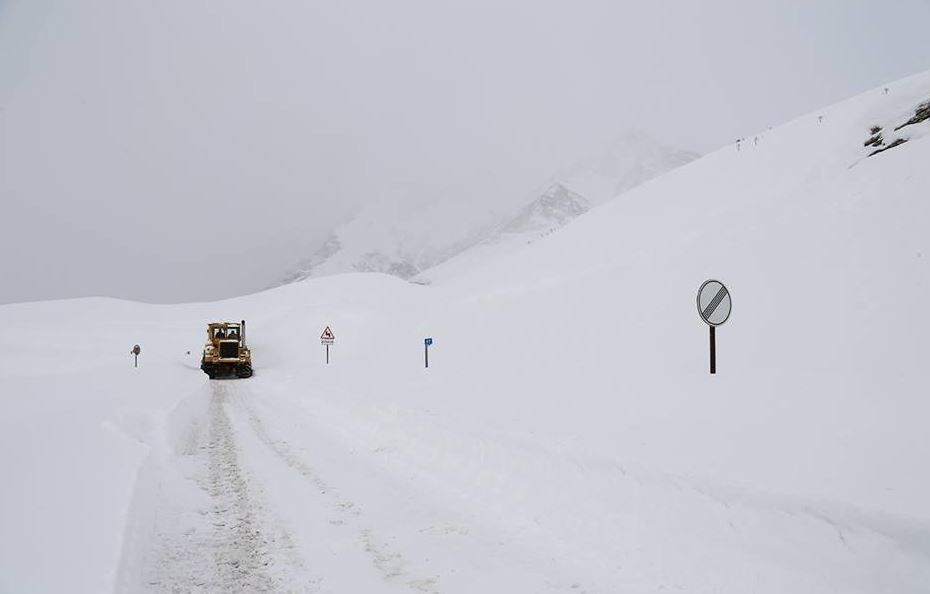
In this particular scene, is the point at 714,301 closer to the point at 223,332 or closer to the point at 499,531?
the point at 499,531

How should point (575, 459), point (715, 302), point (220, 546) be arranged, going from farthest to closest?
point (715, 302)
point (575, 459)
point (220, 546)

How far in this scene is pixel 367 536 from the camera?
527 centimetres

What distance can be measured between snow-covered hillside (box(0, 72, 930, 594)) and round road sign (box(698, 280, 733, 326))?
124cm

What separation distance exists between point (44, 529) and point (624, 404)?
304 inches

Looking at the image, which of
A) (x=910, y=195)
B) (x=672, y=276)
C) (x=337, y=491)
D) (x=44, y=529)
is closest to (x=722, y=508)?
(x=337, y=491)

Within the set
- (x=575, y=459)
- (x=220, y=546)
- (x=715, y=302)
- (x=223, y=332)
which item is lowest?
(x=220, y=546)

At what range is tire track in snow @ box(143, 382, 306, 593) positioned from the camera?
14.1 feet

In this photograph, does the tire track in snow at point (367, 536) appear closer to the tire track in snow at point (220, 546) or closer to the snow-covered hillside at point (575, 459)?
the snow-covered hillside at point (575, 459)

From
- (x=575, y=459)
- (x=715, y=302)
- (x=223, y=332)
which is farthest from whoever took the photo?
(x=223, y=332)

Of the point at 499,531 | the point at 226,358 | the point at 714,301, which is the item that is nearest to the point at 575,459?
the point at 499,531

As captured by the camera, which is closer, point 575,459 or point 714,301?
point 575,459

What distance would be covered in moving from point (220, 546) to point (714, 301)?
8.11 meters

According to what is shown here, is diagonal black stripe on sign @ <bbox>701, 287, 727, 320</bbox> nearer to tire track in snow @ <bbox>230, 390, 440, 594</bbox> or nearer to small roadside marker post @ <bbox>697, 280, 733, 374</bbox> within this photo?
small roadside marker post @ <bbox>697, 280, 733, 374</bbox>

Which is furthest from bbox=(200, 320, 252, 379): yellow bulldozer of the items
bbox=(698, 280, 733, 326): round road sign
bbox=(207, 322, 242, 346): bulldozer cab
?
bbox=(698, 280, 733, 326): round road sign
